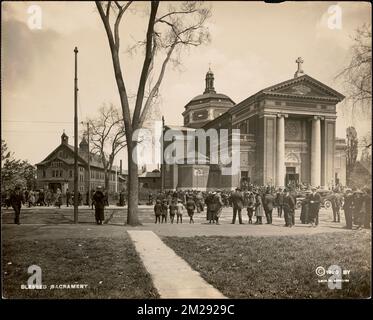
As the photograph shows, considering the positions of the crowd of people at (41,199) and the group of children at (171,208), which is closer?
the crowd of people at (41,199)

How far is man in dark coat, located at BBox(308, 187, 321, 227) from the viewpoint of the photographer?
12555mm

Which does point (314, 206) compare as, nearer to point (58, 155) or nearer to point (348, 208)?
point (348, 208)

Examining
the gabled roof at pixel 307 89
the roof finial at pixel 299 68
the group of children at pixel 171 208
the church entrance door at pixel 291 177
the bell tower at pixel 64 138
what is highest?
the roof finial at pixel 299 68

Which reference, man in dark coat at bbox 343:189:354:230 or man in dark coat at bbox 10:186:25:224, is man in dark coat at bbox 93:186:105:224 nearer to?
man in dark coat at bbox 10:186:25:224

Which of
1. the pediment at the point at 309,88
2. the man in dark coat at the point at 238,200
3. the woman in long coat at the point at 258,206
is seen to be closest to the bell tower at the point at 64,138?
the pediment at the point at 309,88

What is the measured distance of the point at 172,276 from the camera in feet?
26.0

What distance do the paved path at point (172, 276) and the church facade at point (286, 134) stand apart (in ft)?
16.0

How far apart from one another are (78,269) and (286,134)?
12215 mm

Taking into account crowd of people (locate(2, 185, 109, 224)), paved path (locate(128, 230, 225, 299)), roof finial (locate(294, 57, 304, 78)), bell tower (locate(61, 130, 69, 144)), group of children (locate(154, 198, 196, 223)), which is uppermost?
roof finial (locate(294, 57, 304, 78))

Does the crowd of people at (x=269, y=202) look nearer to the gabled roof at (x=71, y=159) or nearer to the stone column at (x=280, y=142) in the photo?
the stone column at (x=280, y=142)

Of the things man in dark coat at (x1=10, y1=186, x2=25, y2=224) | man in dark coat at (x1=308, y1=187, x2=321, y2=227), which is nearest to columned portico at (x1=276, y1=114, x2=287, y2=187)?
man in dark coat at (x1=308, y1=187, x2=321, y2=227)

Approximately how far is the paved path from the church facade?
488cm

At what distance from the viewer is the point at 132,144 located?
13.8 meters

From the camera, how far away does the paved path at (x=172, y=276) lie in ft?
24.3
